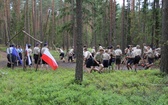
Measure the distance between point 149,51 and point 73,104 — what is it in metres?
10.5

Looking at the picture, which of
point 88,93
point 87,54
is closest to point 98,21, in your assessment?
point 87,54

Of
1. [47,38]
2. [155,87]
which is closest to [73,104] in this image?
[155,87]

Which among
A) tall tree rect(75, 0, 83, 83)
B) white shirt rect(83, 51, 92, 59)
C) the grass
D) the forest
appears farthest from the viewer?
the forest

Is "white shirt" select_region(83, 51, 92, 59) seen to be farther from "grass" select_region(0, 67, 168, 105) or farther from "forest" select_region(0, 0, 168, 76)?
"forest" select_region(0, 0, 168, 76)

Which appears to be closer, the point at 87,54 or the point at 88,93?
the point at 88,93

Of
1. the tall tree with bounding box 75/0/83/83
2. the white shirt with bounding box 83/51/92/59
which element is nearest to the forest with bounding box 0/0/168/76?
the white shirt with bounding box 83/51/92/59

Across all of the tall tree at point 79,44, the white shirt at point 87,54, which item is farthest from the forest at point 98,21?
the tall tree at point 79,44

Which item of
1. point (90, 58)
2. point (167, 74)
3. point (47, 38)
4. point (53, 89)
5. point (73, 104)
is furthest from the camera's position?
point (47, 38)

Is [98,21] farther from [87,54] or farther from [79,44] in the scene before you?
[79,44]

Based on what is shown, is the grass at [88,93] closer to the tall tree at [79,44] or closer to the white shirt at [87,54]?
the tall tree at [79,44]

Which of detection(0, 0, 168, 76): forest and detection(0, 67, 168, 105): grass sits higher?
detection(0, 0, 168, 76): forest

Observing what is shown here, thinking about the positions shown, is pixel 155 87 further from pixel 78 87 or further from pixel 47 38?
pixel 47 38

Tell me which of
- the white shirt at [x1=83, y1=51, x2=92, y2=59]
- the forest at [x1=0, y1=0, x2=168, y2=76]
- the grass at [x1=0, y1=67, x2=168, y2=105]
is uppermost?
the forest at [x1=0, y1=0, x2=168, y2=76]

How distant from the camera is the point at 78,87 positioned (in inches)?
371
